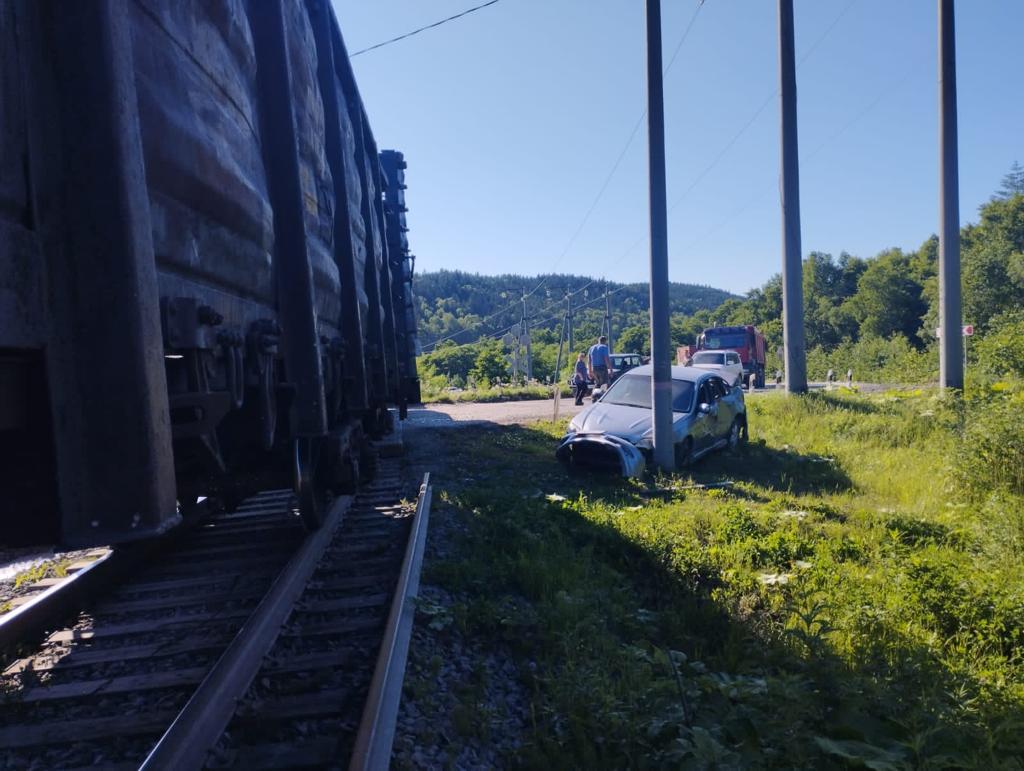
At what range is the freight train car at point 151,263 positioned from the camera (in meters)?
1.87

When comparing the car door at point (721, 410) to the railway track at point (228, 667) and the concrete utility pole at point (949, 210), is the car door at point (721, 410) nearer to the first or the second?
the concrete utility pole at point (949, 210)

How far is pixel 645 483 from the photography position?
8906 mm

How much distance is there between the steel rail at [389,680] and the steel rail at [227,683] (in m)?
0.58

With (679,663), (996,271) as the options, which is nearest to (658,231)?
(679,663)

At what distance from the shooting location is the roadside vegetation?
3049 millimetres

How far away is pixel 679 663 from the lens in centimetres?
368

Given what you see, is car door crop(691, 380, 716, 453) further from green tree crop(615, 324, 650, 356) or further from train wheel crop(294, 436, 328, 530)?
green tree crop(615, 324, 650, 356)

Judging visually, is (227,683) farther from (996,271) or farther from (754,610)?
(996,271)

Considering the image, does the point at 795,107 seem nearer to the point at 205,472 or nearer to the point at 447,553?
the point at 447,553

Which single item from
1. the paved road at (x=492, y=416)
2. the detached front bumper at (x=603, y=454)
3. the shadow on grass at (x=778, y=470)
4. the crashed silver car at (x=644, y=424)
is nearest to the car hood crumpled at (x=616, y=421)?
the crashed silver car at (x=644, y=424)

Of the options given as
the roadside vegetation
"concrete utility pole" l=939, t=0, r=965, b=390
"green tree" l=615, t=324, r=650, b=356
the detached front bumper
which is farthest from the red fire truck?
"green tree" l=615, t=324, r=650, b=356

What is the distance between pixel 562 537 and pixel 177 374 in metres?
4.15

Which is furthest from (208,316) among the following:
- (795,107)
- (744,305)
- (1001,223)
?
(744,305)

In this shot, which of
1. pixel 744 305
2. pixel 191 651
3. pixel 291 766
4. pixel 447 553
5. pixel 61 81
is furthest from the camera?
pixel 744 305
